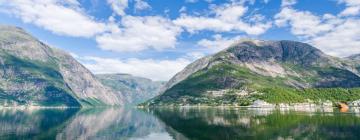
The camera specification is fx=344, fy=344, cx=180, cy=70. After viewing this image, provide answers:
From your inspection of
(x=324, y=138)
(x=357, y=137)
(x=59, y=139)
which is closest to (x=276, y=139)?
(x=324, y=138)

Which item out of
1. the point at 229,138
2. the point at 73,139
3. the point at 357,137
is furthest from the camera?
the point at 73,139

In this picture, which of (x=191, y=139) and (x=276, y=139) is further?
(x=191, y=139)

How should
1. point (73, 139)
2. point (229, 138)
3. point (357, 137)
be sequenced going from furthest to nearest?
point (73, 139) → point (229, 138) → point (357, 137)

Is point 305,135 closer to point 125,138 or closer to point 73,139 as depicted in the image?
point 125,138

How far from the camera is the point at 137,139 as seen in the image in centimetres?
9988

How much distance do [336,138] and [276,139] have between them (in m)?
13.4

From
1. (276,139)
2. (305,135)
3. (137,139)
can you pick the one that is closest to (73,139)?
(137,139)

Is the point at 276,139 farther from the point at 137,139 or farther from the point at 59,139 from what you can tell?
the point at 59,139

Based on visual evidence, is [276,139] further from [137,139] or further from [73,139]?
[73,139]

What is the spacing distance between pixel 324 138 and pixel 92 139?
60618 mm

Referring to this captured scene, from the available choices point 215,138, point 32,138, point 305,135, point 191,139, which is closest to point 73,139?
point 32,138

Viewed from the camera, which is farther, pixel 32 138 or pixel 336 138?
pixel 32 138

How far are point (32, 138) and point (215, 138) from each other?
166 feet

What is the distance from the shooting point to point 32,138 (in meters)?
95.4
